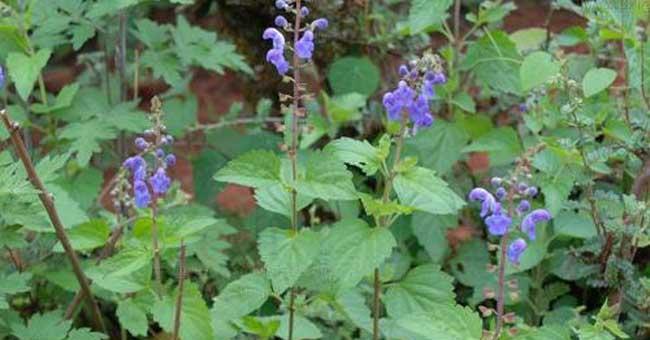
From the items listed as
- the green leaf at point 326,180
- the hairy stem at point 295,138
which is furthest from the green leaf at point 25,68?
the green leaf at point 326,180

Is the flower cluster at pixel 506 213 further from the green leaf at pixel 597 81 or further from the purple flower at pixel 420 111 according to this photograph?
the green leaf at pixel 597 81

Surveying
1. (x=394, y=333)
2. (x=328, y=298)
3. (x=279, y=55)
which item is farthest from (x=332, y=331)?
(x=279, y=55)

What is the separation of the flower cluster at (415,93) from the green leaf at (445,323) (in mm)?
413

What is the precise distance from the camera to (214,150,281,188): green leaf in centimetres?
254

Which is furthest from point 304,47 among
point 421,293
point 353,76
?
point 353,76

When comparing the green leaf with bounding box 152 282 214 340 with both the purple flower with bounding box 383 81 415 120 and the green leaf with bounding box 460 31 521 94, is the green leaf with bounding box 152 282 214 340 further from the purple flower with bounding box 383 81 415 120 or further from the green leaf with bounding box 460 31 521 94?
the green leaf with bounding box 460 31 521 94

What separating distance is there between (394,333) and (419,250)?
73cm

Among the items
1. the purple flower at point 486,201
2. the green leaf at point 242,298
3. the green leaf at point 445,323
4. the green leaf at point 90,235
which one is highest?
the purple flower at point 486,201

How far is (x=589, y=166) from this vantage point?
10.0 ft

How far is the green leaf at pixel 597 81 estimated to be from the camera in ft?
10.1

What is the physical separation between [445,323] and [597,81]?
40.6 inches

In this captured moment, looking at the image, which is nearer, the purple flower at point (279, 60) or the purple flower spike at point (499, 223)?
the purple flower spike at point (499, 223)

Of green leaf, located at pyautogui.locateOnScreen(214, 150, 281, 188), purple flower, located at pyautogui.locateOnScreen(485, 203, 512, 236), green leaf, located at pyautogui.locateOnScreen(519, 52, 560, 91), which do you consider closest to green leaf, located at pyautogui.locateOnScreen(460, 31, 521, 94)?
green leaf, located at pyautogui.locateOnScreen(519, 52, 560, 91)

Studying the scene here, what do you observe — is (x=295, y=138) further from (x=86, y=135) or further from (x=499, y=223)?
(x=86, y=135)
